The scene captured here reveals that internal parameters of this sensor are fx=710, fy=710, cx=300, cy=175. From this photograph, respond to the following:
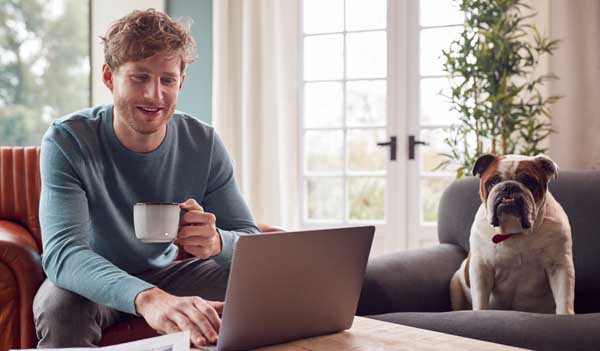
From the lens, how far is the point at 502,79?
137 inches

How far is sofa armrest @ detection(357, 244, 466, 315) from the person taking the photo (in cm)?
219

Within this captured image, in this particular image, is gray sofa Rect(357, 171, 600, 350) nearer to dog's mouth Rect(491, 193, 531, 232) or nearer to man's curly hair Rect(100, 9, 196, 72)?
dog's mouth Rect(491, 193, 531, 232)

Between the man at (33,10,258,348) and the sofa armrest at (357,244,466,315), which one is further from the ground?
the man at (33,10,258,348)

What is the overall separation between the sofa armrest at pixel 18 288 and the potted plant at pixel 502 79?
6.95 feet

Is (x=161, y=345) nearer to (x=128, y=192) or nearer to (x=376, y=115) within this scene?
(x=128, y=192)

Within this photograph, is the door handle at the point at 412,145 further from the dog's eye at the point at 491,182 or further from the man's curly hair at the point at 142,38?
the man's curly hair at the point at 142,38

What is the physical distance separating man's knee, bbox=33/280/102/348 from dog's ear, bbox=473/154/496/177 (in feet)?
3.86

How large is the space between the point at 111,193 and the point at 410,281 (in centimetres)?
98

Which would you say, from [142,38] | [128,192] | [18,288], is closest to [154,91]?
[142,38]

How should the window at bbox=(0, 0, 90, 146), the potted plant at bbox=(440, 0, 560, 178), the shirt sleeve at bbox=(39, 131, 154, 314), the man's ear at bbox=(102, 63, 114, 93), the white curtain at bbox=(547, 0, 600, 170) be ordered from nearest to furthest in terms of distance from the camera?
the shirt sleeve at bbox=(39, 131, 154, 314)
the man's ear at bbox=(102, 63, 114, 93)
the potted plant at bbox=(440, 0, 560, 178)
the white curtain at bbox=(547, 0, 600, 170)
the window at bbox=(0, 0, 90, 146)

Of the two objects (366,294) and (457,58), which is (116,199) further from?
(457,58)

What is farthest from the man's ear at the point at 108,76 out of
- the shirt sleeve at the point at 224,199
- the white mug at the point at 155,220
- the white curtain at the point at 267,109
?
the white curtain at the point at 267,109

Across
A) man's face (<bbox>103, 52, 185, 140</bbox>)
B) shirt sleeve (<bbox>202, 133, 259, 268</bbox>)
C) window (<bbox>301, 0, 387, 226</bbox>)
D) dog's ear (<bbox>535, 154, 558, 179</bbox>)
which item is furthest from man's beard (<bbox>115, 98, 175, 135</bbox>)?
window (<bbox>301, 0, 387, 226</bbox>)

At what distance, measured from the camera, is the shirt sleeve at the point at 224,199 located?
2082 mm
